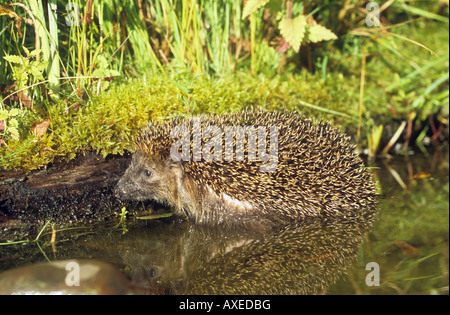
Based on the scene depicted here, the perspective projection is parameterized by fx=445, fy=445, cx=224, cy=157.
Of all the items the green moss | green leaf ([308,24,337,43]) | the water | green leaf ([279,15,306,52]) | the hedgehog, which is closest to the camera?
the water

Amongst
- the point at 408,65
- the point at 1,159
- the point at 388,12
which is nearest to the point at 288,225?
the point at 1,159

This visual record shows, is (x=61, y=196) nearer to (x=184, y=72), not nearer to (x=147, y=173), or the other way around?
(x=147, y=173)

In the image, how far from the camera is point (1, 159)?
169 inches

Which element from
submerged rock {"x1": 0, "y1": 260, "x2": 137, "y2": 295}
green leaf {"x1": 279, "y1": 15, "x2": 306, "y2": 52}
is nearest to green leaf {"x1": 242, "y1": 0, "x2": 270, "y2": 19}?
green leaf {"x1": 279, "y1": 15, "x2": 306, "y2": 52}

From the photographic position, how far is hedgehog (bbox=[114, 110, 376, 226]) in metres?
4.20

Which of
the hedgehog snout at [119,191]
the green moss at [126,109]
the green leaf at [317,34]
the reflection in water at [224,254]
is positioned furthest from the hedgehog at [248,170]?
the green leaf at [317,34]

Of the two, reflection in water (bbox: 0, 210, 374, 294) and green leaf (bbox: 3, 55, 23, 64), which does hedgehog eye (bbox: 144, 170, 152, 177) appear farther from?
green leaf (bbox: 3, 55, 23, 64)

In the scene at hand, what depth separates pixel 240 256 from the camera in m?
3.71

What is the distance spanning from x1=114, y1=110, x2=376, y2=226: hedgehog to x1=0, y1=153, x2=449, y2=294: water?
191 mm

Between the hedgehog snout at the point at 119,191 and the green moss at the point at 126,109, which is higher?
the green moss at the point at 126,109

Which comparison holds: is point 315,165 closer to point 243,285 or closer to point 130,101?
point 243,285

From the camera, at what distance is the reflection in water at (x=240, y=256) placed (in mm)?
3217

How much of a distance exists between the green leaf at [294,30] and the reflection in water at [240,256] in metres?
2.37

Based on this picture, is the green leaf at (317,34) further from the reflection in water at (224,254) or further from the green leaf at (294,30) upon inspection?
the reflection in water at (224,254)
